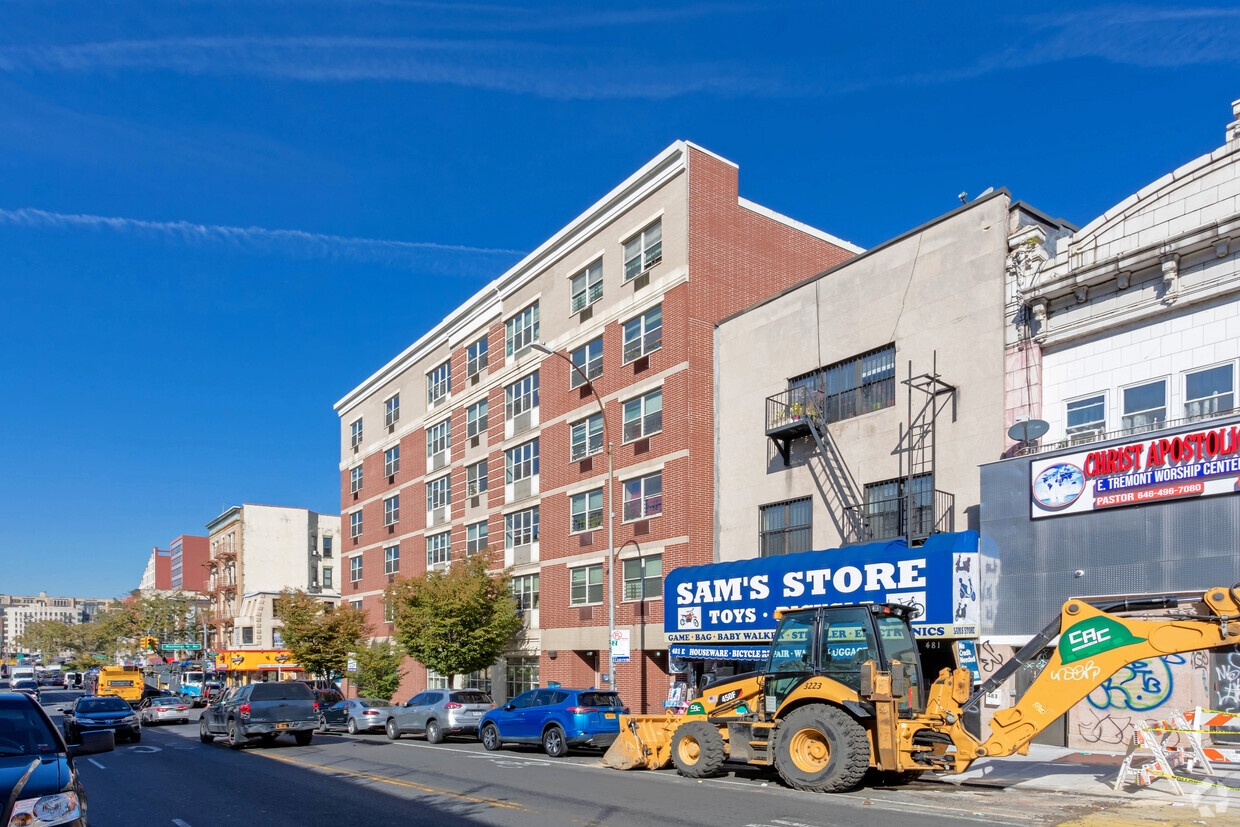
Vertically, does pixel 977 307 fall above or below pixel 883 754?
above

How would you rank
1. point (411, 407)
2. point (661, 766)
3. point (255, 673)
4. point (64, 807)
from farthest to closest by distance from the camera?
point (255, 673) → point (411, 407) → point (661, 766) → point (64, 807)

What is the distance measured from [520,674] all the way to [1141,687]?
25.9 m

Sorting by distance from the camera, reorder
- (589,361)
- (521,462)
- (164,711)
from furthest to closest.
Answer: (164,711) < (521,462) < (589,361)

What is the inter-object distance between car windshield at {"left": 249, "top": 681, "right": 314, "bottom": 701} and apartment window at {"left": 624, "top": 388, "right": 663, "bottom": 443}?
13091mm

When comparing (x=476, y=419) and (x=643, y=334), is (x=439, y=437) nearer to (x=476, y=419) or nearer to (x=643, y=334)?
(x=476, y=419)

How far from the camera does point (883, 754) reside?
1339cm

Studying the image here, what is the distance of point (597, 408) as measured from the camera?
116ft

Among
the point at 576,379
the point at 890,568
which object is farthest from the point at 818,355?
the point at 576,379

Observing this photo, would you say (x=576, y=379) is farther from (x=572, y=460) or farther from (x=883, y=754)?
(x=883, y=754)

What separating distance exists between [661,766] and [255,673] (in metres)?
57.4

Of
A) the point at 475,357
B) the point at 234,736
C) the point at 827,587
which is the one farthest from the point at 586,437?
the point at 234,736

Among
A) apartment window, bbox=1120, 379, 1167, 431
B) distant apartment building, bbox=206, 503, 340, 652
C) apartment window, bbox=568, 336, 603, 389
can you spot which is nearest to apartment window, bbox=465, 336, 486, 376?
apartment window, bbox=568, 336, 603, 389

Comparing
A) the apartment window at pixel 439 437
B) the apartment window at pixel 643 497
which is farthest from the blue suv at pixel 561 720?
the apartment window at pixel 439 437

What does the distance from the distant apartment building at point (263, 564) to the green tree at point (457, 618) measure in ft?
141
